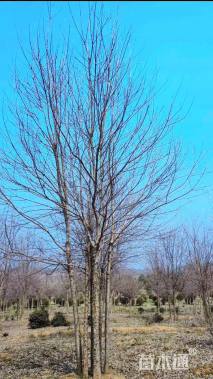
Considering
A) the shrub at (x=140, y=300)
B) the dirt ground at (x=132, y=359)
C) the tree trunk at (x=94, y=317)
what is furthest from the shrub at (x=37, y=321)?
the shrub at (x=140, y=300)

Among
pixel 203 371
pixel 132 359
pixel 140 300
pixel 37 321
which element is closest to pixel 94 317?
pixel 203 371

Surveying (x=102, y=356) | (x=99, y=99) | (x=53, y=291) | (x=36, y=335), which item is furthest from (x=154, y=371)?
(x=53, y=291)

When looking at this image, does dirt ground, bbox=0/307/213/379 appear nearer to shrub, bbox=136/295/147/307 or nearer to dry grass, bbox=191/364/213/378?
dry grass, bbox=191/364/213/378

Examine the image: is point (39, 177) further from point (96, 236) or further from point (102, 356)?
point (102, 356)

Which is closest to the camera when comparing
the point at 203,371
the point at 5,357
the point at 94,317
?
the point at 94,317

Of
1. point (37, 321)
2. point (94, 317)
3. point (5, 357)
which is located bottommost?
point (5, 357)

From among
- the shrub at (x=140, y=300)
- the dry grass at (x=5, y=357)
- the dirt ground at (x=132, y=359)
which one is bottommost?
the dry grass at (x=5, y=357)

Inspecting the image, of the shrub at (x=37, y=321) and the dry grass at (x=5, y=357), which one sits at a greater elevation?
the shrub at (x=37, y=321)

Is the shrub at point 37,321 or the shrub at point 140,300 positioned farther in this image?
the shrub at point 140,300

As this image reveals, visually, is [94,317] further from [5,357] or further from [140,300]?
[140,300]

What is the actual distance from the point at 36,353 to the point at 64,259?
13.6ft

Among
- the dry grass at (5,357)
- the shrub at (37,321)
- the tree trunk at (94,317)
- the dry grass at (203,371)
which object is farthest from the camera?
the shrub at (37,321)

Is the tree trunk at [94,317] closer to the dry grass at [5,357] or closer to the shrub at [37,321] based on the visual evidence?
the dry grass at [5,357]

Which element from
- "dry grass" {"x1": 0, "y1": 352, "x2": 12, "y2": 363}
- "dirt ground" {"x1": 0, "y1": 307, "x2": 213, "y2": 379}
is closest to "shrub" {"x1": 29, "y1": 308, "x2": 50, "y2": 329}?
"dirt ground" {"x1": 0, "y1": 307, "x2": 213, "y2": 379}
